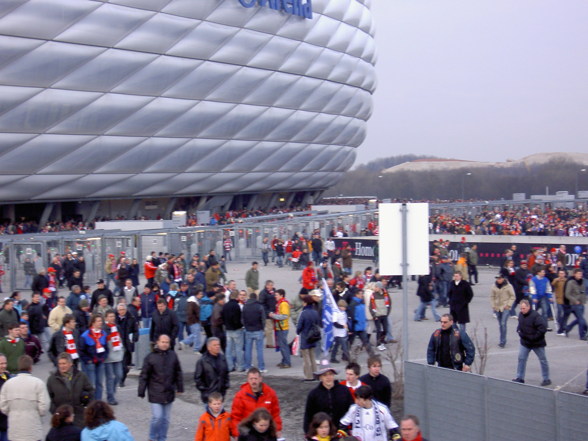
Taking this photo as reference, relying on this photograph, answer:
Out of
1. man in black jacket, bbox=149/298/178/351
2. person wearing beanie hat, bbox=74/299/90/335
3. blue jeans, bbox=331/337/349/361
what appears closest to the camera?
man in black jacket, bbox=149/298/178/351

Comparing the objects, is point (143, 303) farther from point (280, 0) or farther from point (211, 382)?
point (280, 0)

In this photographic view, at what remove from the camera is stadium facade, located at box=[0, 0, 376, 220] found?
41.2 meters

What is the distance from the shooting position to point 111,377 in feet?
36.2

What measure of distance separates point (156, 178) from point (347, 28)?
882 inches

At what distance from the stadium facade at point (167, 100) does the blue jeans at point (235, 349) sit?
30359 mm

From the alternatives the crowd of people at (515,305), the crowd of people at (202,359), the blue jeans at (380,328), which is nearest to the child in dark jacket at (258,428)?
the crowd of people at (202,359)

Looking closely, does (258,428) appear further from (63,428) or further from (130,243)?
(130,243)

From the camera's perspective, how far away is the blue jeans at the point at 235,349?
42.8 feet

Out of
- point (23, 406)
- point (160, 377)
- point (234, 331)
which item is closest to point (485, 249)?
point (234, 331)

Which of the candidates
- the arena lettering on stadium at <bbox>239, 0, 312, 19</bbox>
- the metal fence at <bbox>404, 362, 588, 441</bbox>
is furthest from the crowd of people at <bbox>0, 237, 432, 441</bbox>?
the arena lettering on stadium at <bbox>239, 0, 312, 19</bbox>

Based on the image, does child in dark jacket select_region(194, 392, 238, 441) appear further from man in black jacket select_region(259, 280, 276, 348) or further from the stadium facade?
the stadium facade

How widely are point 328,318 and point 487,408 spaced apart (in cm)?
538

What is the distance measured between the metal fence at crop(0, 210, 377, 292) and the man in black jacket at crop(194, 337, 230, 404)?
688 inches

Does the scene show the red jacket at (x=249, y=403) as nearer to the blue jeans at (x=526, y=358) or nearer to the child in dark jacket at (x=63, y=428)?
the child in dark jacket at (x=63, y=428)
